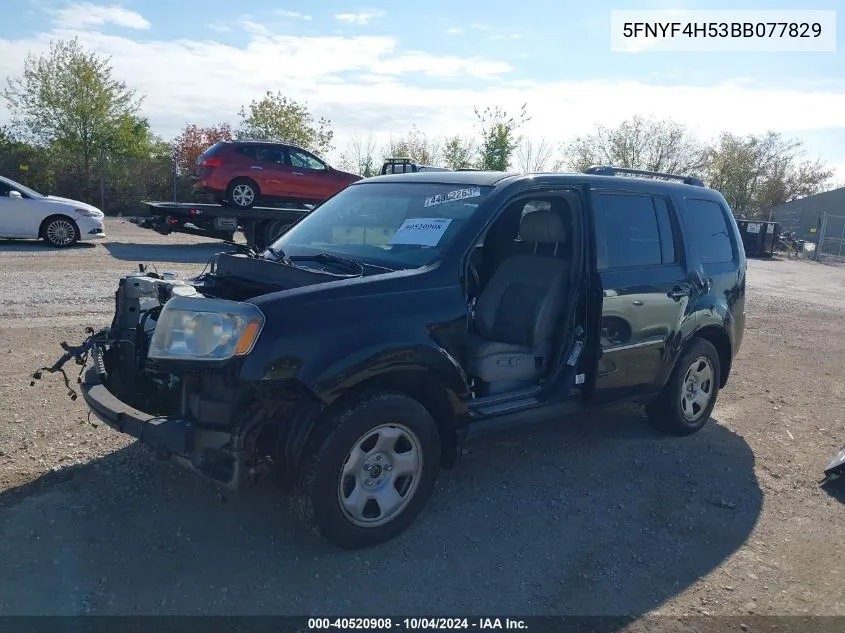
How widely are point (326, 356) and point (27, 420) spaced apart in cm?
289

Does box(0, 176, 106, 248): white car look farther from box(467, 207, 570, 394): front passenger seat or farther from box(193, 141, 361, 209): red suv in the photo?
box(467, 207, 570, 394): front passenger seat

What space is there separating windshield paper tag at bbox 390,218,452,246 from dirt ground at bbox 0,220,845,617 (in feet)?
5.08

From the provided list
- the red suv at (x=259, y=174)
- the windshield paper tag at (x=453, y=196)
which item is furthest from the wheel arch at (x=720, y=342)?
the red suv at (x=259, y=174)

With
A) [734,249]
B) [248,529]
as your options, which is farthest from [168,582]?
[734,249]

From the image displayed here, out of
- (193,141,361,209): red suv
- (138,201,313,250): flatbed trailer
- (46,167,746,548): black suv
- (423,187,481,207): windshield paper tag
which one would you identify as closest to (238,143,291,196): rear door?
(193,141,361,209): red suv

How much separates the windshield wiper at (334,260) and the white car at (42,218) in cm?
1216

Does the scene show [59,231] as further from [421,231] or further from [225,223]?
[421,231]

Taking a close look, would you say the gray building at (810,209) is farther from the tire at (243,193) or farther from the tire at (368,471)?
the tire at (368,471)

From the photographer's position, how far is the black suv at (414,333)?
331 centimetres

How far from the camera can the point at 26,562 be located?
11.1 ft

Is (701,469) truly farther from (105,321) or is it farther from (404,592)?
(105,321)

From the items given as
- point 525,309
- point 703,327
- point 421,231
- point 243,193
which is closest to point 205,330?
point 421,231

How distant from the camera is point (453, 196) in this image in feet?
14.6

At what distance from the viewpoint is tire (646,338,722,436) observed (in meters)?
5.45
